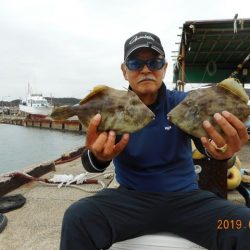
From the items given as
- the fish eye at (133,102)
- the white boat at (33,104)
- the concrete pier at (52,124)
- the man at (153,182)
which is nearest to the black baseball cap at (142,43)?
the man at (153,182)

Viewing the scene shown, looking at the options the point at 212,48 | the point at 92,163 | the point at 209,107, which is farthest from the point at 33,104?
the point at 209,107

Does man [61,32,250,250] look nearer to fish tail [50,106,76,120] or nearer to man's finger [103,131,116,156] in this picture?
man's finger [103,131,116,156]

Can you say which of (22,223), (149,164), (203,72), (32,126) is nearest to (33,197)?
(22,223)

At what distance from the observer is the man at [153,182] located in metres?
2.31

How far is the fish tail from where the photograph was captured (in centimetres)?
251

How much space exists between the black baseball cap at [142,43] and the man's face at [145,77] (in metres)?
0.03

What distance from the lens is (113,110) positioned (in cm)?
239

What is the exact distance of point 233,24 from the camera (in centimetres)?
877

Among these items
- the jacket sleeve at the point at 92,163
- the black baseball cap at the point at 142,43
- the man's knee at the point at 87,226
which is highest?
the black baseball cap at the point at 142,43

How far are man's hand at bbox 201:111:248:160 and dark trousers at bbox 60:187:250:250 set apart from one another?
1.31 feet

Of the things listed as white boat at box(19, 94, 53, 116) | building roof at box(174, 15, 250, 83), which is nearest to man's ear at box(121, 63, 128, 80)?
building roof at box(174, 15, 250, 83)

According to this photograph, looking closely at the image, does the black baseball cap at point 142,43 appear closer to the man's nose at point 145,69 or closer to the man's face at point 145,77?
the man's face at point 145,77

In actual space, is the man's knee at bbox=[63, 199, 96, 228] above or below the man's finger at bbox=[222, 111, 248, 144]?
below

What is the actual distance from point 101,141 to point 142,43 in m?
0.98
